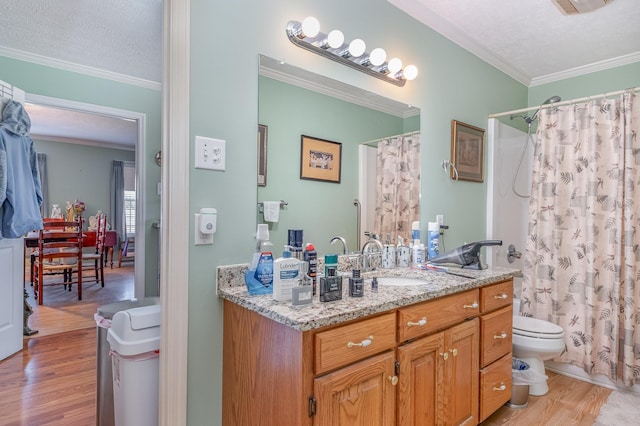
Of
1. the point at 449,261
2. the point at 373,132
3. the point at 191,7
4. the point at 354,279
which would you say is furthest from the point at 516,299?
the point at 191,7

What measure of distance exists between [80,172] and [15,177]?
511 cm

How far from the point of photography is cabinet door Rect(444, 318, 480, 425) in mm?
1567

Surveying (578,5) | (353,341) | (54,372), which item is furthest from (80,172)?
(578,5)

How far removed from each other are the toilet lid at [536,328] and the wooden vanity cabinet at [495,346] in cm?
34

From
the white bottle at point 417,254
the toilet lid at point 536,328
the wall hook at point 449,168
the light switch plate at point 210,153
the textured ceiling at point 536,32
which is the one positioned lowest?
the toilet lid at point 536,328

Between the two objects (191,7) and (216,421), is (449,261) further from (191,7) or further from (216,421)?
(191,7)

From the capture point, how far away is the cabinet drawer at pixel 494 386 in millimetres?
1795

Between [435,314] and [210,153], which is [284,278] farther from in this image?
[435,314]

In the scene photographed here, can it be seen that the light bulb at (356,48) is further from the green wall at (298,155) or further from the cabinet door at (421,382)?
the cabinet door at (421,382)

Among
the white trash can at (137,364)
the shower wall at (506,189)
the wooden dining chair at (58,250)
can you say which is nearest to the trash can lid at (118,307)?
the white trash can at (137,364)

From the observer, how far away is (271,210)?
155 centimetres

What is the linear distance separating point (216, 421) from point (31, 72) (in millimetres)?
3056

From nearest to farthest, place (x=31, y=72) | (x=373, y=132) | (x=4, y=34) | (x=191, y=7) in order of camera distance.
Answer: (x=191, y=7) → (x=373, y=132) → (x=4, y=34) → (x=31, y=72)

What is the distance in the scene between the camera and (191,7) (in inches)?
51.6
